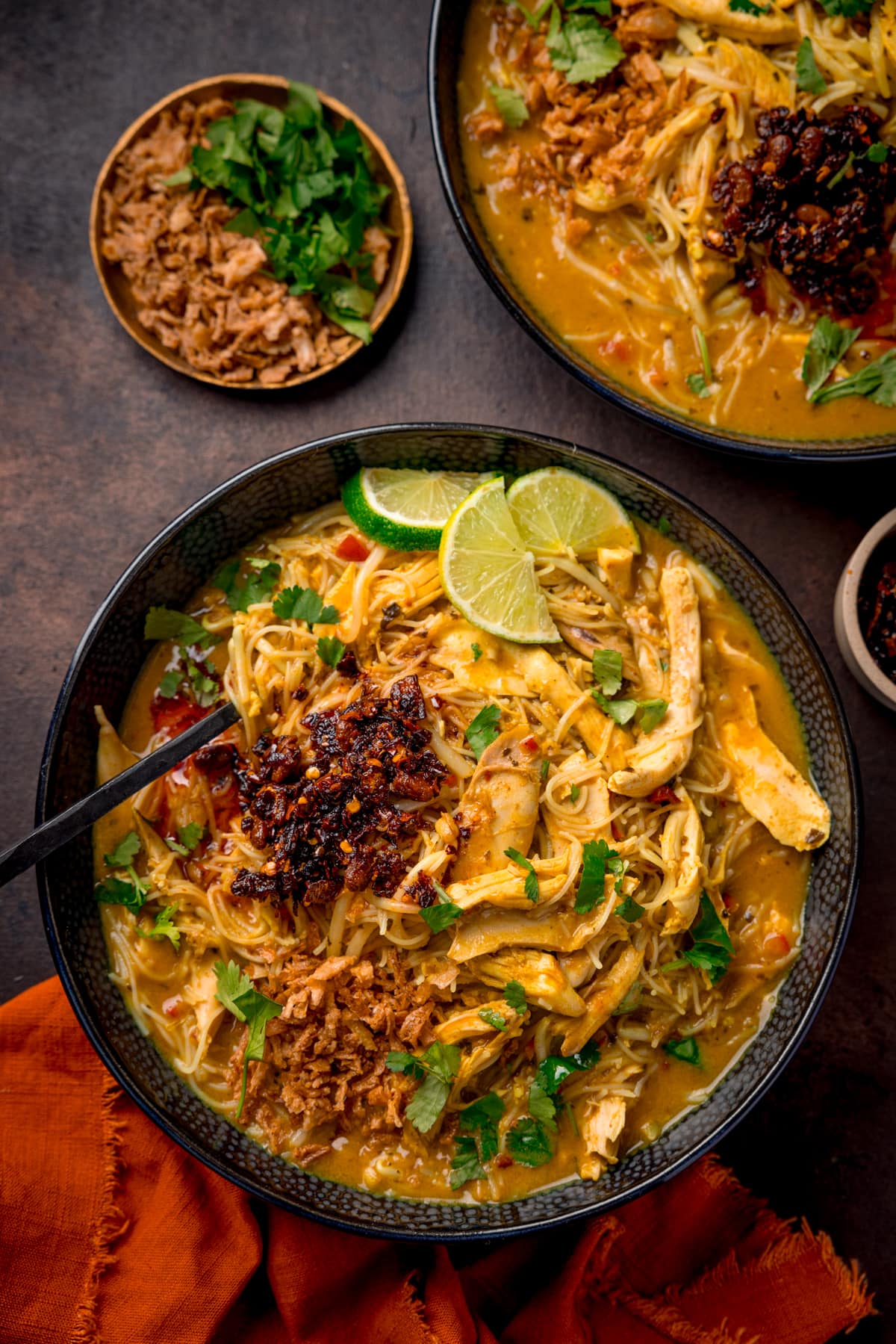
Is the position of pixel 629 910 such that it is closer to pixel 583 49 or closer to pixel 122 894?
pixel 122 894

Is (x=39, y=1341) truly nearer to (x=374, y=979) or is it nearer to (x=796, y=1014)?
(x=374, y=979)

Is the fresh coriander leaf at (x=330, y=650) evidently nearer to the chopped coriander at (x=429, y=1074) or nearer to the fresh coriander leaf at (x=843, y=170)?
the chopped coriander at (x=429, y=1074)

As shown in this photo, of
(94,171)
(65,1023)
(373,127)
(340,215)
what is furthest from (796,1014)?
(94,171)

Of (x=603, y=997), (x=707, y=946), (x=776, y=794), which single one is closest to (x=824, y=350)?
(x=776, y=794)

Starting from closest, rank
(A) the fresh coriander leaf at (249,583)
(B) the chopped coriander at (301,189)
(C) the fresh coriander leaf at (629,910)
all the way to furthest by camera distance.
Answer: (C) the fresh coriander leaf at (629,910) < (A) the fresh coriander leaf at (249,583) < (B) the chopped coriander at (301,189)

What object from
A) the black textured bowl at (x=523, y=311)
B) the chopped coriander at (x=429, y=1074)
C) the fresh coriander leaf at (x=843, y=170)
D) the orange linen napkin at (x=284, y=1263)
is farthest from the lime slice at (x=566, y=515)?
the orange linen napkin at (x=284, y=1263)

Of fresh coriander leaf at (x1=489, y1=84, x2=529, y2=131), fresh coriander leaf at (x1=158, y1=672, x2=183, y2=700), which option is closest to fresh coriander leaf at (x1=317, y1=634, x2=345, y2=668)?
fresh coriander leaf at (x1=158, y1=672, x2=183, y2=700)
